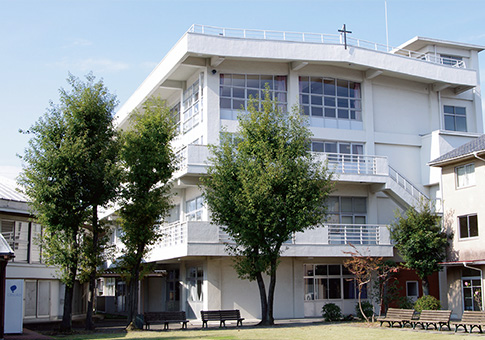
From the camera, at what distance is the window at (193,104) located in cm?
3309

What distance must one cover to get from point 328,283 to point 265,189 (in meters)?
10.3

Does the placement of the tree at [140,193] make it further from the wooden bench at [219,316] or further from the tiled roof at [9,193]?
the tiled roof at [9,193]

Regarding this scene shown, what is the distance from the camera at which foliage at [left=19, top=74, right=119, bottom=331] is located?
79.9 feet

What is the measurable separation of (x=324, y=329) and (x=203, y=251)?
7.52 metres

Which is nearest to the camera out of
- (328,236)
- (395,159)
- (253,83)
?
(328,236)

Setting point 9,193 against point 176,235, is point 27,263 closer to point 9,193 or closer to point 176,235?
point 9,193

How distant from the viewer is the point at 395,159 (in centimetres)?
3566

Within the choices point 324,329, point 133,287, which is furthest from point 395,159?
point 133,287

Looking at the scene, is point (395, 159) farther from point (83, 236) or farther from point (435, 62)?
point (83, 236)

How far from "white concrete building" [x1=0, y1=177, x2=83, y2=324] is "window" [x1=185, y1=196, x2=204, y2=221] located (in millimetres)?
7930

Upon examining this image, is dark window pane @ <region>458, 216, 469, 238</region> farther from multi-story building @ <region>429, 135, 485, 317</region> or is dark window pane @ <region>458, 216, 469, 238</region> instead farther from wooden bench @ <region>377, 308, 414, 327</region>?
wooden bench @ <region>377, 308, 414, 327</region>

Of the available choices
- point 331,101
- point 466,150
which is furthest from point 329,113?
point 466,150

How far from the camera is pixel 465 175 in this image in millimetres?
29812

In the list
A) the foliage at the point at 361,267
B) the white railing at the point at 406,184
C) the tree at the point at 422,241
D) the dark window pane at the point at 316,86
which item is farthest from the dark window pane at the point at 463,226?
the dark window pane at the point at 316,86
